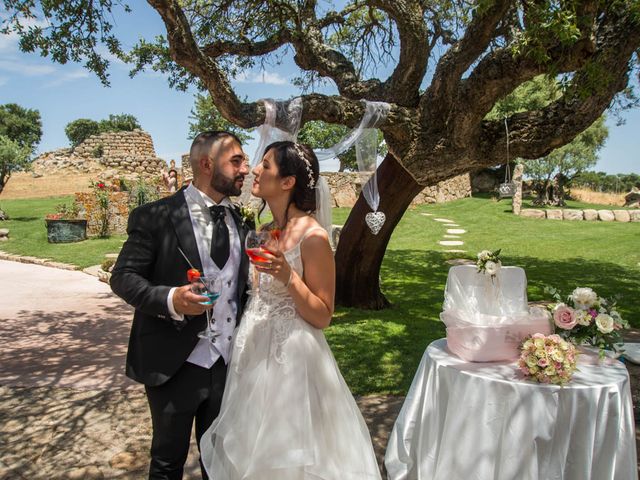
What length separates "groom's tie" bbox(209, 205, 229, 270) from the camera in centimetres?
249

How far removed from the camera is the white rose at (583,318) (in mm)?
3297

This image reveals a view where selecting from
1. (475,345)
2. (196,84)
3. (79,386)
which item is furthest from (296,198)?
(196,84)

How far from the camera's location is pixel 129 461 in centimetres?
373

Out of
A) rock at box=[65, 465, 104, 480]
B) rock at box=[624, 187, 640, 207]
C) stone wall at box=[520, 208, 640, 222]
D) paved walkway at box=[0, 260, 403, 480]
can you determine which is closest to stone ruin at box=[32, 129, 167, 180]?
stone wall at box=[520, 208, 640, 222]

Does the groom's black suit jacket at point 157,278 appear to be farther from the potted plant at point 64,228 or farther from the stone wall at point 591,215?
the stone wall at point 591,215

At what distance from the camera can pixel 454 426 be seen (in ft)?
10.1

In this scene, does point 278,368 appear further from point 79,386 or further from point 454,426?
point 79,386

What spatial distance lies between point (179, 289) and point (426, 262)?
11.0 metres

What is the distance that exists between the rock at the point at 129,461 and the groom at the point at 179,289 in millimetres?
1423

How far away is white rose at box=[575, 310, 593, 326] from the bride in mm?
1641

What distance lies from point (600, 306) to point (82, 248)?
14.2 m

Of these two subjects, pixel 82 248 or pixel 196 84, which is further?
pixel 82 248

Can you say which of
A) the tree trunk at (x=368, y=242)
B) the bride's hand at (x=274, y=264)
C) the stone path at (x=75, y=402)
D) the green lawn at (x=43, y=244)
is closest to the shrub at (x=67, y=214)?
the green lawn at (x=43, y=244)

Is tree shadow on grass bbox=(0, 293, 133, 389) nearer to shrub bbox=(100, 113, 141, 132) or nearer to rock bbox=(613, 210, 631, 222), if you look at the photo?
rock bbox=(613, 210, 631, 222)
